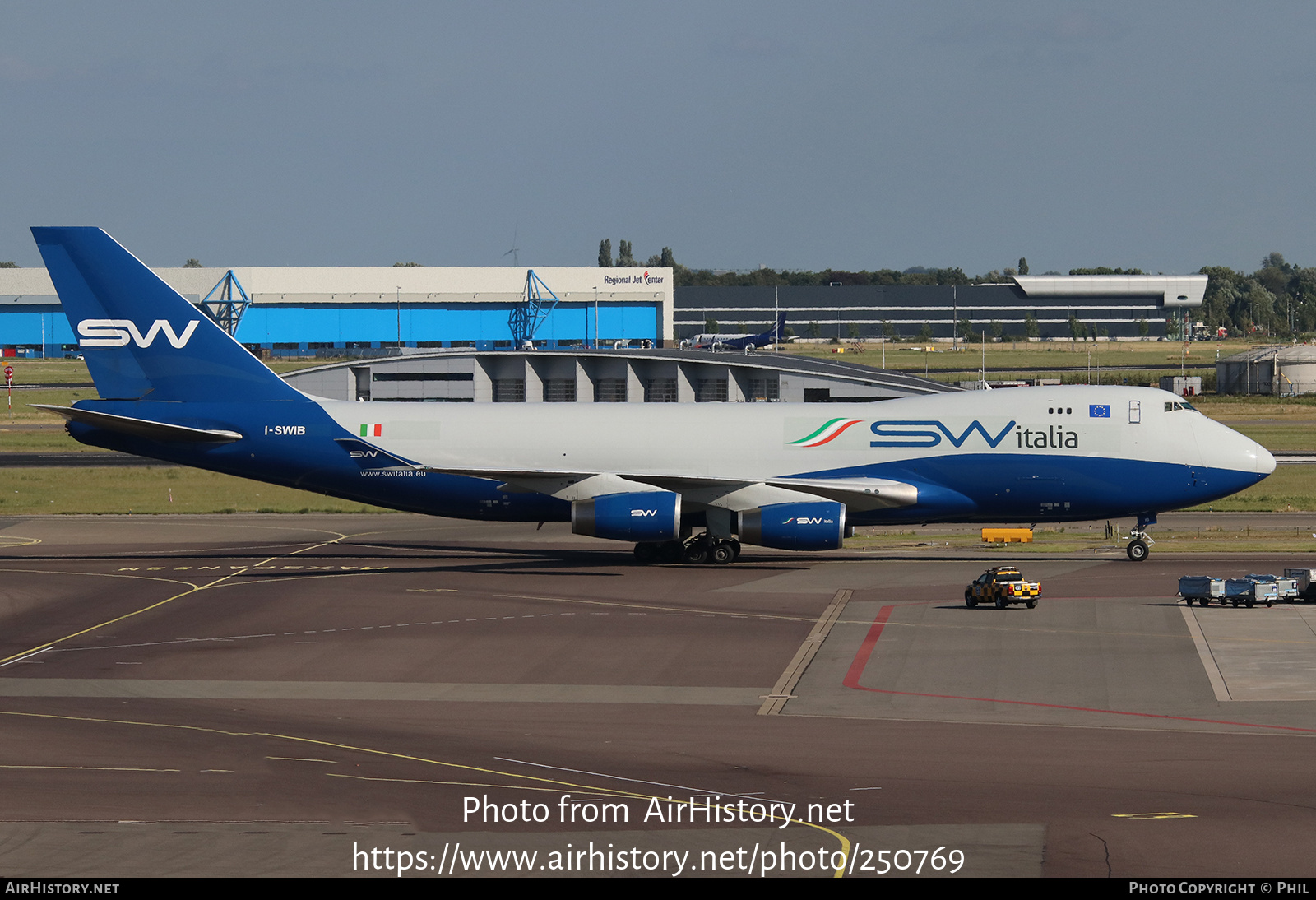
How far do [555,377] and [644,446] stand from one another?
46749 mm

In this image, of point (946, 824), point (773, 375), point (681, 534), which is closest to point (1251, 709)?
point (946, 824)

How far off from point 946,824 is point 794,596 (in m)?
21.2

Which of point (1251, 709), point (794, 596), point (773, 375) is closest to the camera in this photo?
point (1251, 709)

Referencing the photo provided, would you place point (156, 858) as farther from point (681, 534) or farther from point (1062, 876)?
point (681, 534)

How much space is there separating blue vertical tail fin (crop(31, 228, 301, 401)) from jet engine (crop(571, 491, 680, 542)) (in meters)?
11.5

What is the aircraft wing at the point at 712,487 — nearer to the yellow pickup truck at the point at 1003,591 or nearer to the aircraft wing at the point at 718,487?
the aircraft wing at the point at 718,487

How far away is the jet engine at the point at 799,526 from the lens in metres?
43.2

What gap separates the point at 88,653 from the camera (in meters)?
31.7

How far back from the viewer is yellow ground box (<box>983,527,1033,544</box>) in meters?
51.0

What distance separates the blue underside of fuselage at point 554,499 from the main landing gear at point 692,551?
313 cm

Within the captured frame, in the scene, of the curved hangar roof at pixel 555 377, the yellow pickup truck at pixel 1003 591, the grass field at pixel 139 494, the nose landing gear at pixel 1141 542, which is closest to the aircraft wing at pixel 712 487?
the nose landing gear at pixel 1141 542

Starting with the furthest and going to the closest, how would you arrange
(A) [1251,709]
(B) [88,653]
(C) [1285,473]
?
(C) [1285,473], (B) [88,653], (A) [1251,709]

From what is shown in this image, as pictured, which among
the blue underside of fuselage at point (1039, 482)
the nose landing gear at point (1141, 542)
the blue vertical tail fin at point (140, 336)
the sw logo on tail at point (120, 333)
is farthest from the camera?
the sw logo on tail at point (120, 333)

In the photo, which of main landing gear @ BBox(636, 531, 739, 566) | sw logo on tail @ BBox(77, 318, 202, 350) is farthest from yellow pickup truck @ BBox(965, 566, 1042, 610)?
sw logo on tail @ BBox(77, 318, 202, 350)
